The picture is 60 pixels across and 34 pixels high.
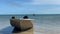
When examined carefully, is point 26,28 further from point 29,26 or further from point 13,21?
point 13,21

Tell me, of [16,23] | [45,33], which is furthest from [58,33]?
[16,23]

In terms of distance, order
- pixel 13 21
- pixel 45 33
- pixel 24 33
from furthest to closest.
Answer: pixel 13 21
pixel 45 33
pixel 24 33

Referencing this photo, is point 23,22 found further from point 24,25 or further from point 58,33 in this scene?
point 58,33

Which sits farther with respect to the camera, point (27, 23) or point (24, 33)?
point (27, 23)

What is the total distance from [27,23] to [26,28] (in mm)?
314

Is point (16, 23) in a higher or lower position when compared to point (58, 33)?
higher

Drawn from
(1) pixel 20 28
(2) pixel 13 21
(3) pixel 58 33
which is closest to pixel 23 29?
(1) pixel 20 28

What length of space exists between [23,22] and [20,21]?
0.58ft

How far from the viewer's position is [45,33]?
26.7 feet

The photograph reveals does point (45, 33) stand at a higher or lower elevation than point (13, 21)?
lower

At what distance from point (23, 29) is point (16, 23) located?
515 mm

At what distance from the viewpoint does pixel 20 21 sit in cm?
823

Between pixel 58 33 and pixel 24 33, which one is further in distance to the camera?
pixel 58 33

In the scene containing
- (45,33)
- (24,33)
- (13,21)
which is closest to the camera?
(24,33)
